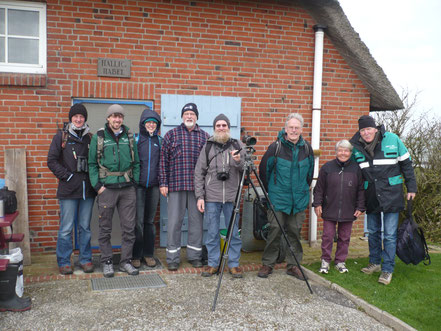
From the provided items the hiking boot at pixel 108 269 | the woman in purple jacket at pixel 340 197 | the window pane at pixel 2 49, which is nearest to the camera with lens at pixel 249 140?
the woman in purple jacket at pixel 340 197

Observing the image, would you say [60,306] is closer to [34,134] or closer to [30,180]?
[30,180]

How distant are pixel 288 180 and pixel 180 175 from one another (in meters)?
1.25

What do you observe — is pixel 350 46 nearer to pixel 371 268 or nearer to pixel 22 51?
pixel 371 268

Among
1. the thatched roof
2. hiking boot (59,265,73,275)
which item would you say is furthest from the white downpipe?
hiking boot (59,265,73,275)

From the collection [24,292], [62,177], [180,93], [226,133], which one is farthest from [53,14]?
[24,292]

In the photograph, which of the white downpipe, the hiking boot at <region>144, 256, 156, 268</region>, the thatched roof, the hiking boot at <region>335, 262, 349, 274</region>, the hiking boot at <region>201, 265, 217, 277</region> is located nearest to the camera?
the hiking boot at <region>201, 265, 217, 277</region>

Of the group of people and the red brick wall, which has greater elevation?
the red brick wall

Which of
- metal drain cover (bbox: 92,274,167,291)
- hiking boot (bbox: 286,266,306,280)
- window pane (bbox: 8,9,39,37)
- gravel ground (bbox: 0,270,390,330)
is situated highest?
window pane (bbox: 8,9,39,37)

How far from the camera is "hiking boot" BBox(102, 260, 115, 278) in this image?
435 centimetres

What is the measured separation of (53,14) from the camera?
16.2 ft

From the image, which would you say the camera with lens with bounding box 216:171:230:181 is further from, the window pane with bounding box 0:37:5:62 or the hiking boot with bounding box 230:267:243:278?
the window pane with bounding box 0:37:5:62

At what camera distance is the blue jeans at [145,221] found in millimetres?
4684

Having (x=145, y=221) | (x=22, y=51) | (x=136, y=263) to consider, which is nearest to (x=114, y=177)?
(x=145, y=221)

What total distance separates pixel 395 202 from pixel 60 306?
3650 mm
